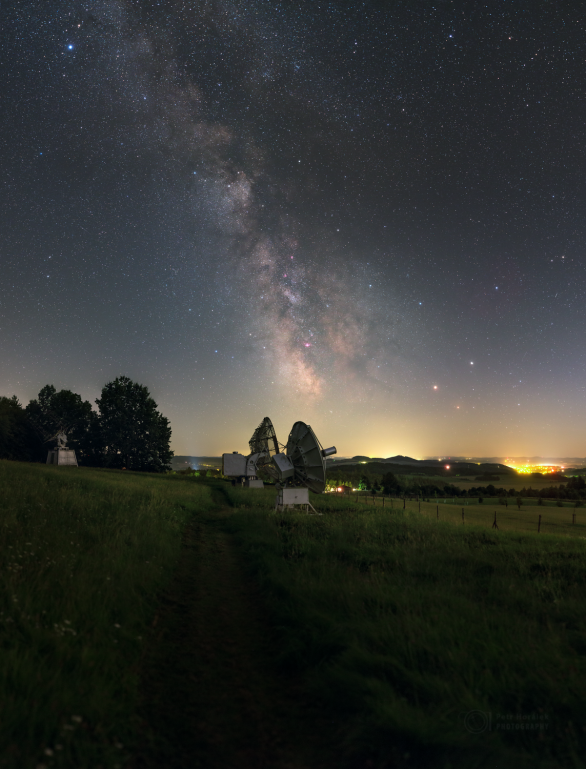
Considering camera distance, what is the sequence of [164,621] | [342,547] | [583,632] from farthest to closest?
[342,547] < [164,621] < [583,632]

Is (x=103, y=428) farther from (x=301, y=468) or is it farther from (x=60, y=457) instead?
(x=301, y=468)

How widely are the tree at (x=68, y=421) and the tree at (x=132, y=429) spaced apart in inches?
116

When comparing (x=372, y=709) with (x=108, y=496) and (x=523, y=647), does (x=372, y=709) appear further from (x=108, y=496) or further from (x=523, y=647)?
(x=108, y=496)

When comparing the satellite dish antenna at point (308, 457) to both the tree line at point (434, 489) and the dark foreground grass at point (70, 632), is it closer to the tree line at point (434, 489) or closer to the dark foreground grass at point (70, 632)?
the dark foreground grass at point (70, 632)

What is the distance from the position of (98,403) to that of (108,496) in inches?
2551

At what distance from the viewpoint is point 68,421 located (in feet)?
246

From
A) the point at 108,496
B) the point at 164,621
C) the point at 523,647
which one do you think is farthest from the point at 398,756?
the point at 108,496

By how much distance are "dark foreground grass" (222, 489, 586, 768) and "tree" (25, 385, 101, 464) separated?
74266mm

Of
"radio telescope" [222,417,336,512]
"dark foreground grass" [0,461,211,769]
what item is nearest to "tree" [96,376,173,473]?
"radio telescope" [222,417,336,512]

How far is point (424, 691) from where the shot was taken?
4.24 m

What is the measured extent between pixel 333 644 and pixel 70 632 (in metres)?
3.36

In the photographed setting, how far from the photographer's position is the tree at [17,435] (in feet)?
219

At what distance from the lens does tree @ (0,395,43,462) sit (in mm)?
66625

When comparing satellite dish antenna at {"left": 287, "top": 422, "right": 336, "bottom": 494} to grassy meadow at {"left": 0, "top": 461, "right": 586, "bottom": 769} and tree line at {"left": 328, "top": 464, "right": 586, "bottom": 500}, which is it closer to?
grassy meadow at {"left": 0, "top": 461, "right": 586, "bottom": 769}
